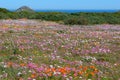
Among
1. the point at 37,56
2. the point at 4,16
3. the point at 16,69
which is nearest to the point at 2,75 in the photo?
the point at 16,69

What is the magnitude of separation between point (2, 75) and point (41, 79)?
107 centimetres

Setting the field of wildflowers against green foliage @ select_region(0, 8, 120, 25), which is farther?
green foliage @ select_region(0, 8, 120, 25)

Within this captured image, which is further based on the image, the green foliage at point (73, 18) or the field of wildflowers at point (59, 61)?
the green foliage at point (73, 18)

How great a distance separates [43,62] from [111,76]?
2.89 m

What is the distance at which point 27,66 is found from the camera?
11.7 metres

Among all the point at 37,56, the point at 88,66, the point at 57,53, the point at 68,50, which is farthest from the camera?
the point at 68,50

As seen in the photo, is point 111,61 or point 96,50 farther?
point 96,50

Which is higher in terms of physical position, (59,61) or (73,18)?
(59,61)

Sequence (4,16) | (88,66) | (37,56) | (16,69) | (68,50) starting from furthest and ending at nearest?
(4,16)
(68,50)
(37,56)
(88,66)
(16,69)

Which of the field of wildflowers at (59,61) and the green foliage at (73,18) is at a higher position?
the field of wildflowers at (59,61)

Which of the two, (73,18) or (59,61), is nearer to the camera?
(59,61)

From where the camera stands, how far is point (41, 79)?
10.1 m

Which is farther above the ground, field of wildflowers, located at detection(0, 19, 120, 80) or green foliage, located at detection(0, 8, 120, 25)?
field of wildflowers, located at detection(0, 19, 120, 80)

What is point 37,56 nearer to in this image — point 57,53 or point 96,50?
point 57,53
